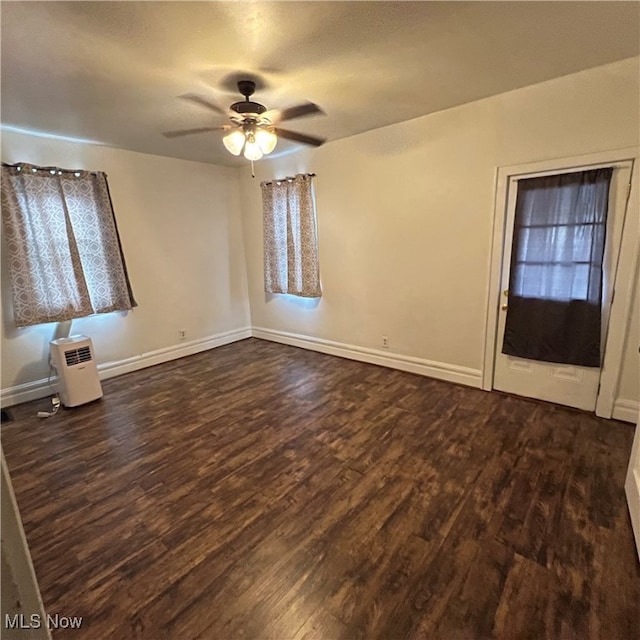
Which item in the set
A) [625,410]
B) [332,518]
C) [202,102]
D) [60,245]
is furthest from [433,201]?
[60,245]

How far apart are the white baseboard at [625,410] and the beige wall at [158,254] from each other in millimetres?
4472

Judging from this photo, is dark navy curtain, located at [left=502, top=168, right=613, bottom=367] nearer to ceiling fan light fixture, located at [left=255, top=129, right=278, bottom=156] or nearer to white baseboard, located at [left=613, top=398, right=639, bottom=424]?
white baseboard, located at [left=613, top=398, right=639, bottom=424]

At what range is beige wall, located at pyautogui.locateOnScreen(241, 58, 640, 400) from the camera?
2537 mm

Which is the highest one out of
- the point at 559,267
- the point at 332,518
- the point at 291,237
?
the point at 291,237

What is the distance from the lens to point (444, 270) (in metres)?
3.39

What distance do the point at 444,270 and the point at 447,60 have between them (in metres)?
1.69

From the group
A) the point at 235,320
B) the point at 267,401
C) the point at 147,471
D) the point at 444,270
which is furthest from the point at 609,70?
the point at 235,320

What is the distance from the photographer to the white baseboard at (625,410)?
262 centimetres

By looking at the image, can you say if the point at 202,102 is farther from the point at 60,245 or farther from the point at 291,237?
the point at 60,245

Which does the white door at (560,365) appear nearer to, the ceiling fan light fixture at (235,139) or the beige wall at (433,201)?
the beige wall at (433,201)

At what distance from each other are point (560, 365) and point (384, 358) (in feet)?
5.49

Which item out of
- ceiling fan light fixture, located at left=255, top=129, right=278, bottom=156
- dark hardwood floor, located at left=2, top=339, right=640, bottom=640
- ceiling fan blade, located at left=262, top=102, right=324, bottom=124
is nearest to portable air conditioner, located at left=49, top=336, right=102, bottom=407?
dark hardwood floor, located at left=2, top=339, right=640, bottom=640

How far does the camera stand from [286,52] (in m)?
2.08

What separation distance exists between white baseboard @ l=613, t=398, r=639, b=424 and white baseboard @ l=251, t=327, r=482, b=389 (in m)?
1.00
